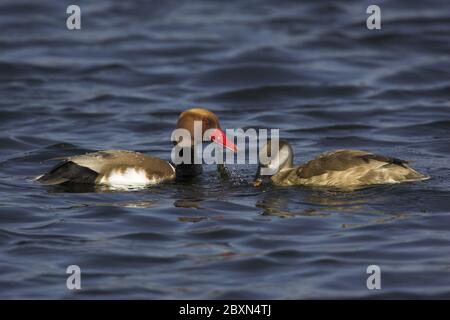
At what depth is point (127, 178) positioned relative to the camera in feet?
37.4

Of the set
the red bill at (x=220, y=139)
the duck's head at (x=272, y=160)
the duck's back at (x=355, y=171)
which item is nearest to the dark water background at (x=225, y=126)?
the duck's back at (x=355, y=171)

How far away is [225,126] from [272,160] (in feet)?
12.9

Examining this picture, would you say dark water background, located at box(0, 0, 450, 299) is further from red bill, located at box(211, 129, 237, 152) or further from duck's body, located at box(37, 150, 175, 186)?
red bill, located at box(211, 129, 237, 152)

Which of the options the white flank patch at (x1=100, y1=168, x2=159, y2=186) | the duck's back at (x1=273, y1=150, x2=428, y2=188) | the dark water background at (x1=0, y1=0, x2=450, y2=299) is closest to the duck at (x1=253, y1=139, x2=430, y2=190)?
the duck's back at (x1=273, y1=150, x2=428, y2=188)

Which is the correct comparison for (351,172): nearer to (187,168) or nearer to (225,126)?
(187,168)

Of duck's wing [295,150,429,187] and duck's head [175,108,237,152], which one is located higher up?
duck's head [175,108,237,152]

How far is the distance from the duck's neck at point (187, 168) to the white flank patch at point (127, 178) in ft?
1.90

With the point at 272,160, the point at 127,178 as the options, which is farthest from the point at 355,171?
the point at 127,178

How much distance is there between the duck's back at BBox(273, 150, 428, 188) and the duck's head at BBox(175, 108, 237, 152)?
4.11ft

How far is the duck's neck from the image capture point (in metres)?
12.0

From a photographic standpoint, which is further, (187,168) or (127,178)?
(187,168)

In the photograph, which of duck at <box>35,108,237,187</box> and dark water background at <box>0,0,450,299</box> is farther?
duck at <box>35,108,237,187</box>

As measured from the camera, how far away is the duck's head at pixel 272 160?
11.4 m

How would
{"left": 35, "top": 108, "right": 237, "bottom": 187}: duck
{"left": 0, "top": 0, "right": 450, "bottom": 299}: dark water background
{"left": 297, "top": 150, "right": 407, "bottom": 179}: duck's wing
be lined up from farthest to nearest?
1. {"left": 35, "top": 108, "right": 237, "bottom": 187}: duck
2. {"left": 297, "top": 150, "right": 407, "bottom": 179}: duck's wing
3. {"left": 0, "top": 0, "right": 450, "bottom": 299}: dark water background
